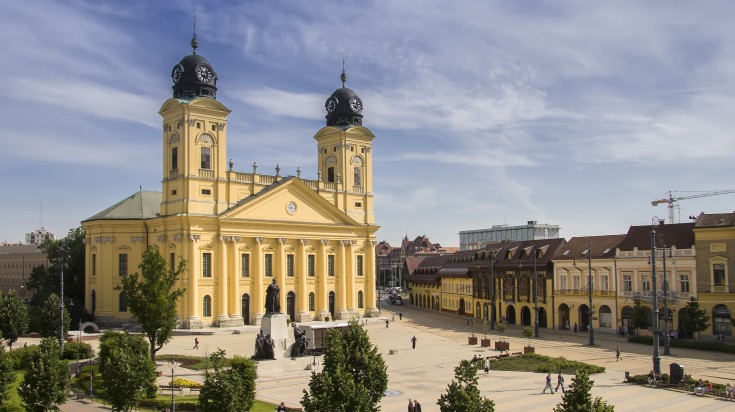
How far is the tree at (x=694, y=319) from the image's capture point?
182 ft

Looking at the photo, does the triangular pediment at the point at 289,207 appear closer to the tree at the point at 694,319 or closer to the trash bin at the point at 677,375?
the tree at the point at 694,319

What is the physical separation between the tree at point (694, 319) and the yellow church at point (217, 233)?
110 feet

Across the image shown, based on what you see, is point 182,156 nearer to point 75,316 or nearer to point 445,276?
point 75,316

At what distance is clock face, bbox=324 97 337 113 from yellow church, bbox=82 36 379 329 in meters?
10.5

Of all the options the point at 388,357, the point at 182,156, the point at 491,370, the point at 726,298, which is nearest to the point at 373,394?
the point at 491,370

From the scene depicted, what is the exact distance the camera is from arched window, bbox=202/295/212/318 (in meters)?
70.0

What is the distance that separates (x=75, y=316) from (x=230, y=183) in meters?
21.2

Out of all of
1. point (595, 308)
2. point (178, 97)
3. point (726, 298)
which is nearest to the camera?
point (726, 298)

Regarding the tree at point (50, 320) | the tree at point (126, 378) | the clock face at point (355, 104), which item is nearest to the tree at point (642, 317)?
the clock face at point (355, 104)

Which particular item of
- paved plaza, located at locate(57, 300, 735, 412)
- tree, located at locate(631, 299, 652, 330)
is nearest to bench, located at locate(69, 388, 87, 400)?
paved plaza, located at locate(57, 300, 735, 412)

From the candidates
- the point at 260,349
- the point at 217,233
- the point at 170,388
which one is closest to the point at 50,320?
the point at 260,349

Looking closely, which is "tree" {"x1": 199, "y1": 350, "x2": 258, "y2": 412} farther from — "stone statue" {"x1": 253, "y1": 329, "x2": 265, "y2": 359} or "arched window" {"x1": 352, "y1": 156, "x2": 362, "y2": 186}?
"arched window" {"x1": 352, "y1": 156, "x2": 362, "y2": 186}

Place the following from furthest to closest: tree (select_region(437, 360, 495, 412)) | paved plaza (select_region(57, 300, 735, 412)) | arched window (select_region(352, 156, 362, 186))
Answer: arched window (select_region(352, 156, 362, 186)) < paved plaza (select_region(57, 300, 735, 412)) < tree (select_region(437, 360, 495, 412))

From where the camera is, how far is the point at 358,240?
3322 inches
